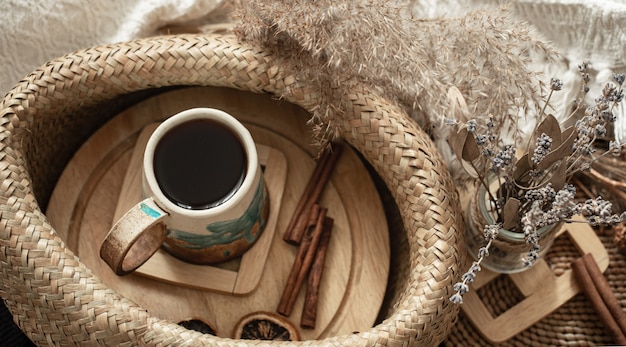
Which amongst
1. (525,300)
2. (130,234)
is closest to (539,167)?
(525,300)

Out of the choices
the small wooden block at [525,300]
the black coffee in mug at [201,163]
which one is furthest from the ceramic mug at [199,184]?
the small wooden block at [525,300]

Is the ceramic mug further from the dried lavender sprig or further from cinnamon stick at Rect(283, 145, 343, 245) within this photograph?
the dried lavender sprig

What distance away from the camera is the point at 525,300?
1.16 metres

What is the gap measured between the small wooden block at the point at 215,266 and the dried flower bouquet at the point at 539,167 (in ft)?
1.07

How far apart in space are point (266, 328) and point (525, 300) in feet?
1.52

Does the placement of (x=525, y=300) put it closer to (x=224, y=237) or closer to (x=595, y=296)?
(x=595, y=296)

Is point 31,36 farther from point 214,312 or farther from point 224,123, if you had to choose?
point 214,312

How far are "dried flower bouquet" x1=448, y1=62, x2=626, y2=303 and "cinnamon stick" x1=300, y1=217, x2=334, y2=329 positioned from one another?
27cm

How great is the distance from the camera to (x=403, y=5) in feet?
3.43

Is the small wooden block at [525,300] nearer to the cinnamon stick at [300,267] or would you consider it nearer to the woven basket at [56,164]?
the woven basket at [56,164]

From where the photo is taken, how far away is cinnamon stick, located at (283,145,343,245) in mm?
1116

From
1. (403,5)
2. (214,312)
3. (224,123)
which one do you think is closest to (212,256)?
→ (214,312)

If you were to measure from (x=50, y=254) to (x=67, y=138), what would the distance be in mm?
321

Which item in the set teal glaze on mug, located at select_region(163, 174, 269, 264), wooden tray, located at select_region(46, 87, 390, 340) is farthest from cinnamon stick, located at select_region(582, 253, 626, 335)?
teal glaze on mug, located at select_region(163, 174, 269, 264)
